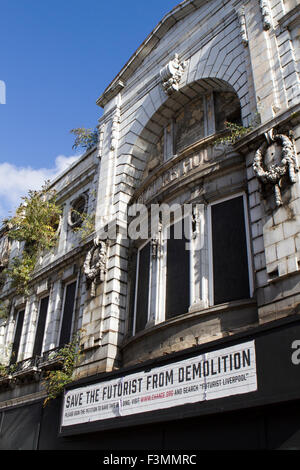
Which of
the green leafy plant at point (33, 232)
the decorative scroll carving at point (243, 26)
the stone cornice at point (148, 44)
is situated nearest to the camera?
the decorative scroll carving at point (243, 26)

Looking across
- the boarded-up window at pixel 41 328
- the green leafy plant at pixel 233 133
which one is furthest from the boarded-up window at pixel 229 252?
the boarded-up window at pixel 41 328

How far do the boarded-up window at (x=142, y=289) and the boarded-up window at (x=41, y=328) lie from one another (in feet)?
19.8

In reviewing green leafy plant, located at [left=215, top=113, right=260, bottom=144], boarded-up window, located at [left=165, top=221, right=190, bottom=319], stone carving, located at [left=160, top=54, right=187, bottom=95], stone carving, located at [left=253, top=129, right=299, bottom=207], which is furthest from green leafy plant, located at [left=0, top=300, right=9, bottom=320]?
stone carving, located at [left=253, top=129, right=299, bottom=207]

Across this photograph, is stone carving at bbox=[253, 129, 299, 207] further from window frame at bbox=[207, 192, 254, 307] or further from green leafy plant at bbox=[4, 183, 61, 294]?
green leafy plant at bbox=[4, 183, 61, 294]

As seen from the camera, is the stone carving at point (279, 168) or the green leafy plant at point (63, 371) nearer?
the stone carving at point (279, 168)

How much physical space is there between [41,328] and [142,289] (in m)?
6.64

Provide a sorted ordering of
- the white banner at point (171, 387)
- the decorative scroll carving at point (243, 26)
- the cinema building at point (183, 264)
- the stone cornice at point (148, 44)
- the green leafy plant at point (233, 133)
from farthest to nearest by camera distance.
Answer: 1. the stone cornice at point (148, 44)
2. the decorative scroll carving at point (243, 26)
3. the green leafy plant at point (233, 133)
4. the cinema building at point (183, 264)
5. the white banner at point (171, 387)

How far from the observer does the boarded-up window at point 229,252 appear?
1255cm

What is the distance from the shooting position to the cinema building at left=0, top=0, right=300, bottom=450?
1015cm

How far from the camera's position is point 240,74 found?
588 inches

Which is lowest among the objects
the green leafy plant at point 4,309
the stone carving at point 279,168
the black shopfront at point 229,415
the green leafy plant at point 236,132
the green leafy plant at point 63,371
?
the black shopfront at point 229,415

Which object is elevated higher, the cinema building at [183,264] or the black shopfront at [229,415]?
the cinema building at [183,264]

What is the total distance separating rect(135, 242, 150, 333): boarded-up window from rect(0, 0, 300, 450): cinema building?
70mm

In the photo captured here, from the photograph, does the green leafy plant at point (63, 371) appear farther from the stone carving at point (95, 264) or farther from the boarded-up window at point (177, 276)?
the boarded-up window at point (177, 276)
